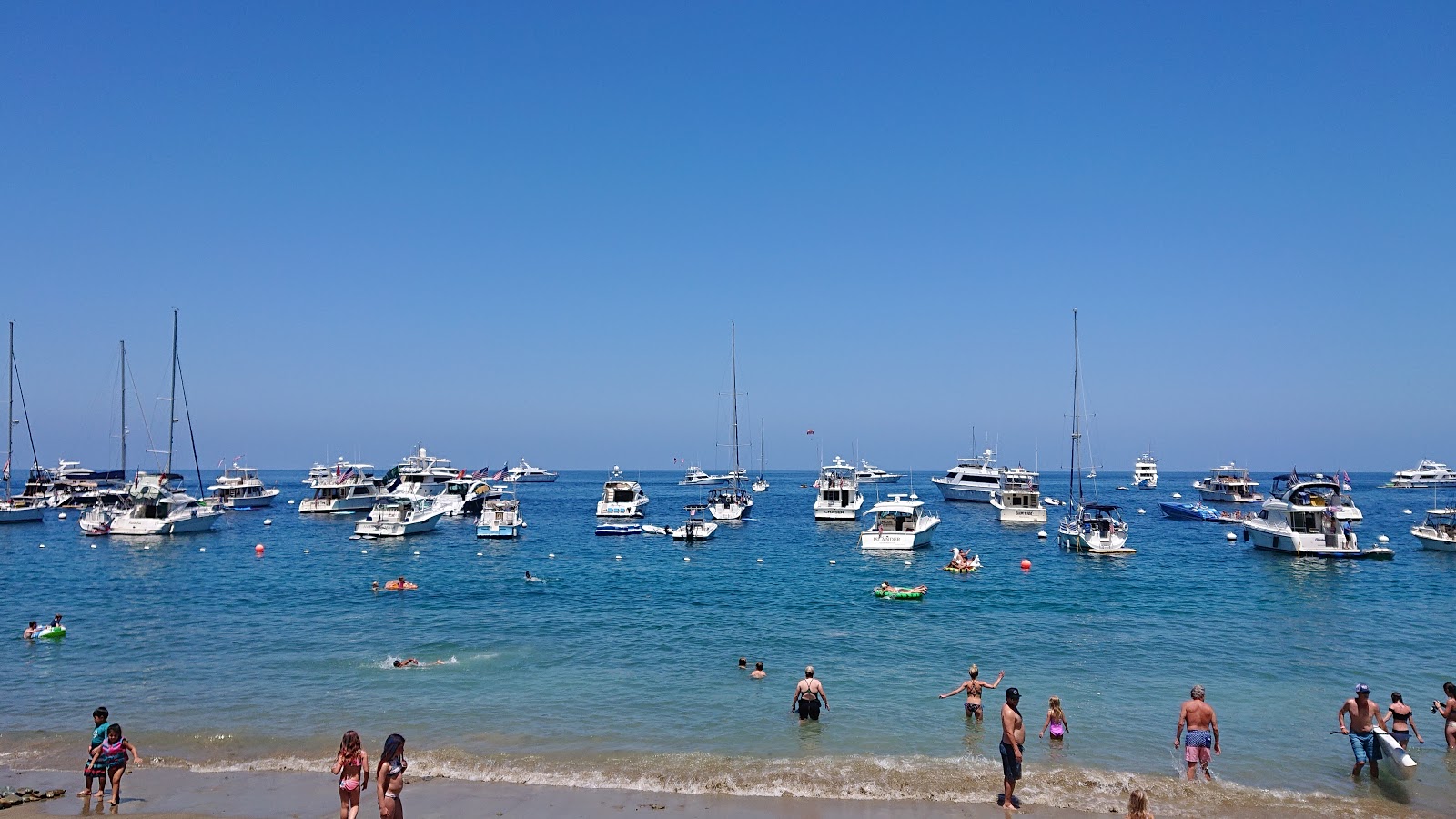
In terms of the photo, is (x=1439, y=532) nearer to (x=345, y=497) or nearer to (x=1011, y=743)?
(x=1011, y=743)

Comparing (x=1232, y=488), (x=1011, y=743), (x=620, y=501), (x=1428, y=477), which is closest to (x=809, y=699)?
(x=1011, y=743)

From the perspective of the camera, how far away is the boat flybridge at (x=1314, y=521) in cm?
5025

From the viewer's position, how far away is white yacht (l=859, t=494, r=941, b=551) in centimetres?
5716

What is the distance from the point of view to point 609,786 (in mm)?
16750

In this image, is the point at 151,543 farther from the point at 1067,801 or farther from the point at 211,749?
the point at 1067,801

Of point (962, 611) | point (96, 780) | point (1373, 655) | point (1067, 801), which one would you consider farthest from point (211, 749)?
point (1373, 655)

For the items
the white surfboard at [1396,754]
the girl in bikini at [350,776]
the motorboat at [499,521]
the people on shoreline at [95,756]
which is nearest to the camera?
the girl in bikini at [350,776]

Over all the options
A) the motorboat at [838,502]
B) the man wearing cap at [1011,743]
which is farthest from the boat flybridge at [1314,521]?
the man wearing cap at [1011,743]

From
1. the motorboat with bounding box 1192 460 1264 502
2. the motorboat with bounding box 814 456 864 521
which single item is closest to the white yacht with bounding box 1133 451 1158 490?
the motorboat with bounding box 1192 460 1264 502

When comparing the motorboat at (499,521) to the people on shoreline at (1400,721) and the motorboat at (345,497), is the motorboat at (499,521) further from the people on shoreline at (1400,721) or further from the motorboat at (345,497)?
the people on shoreline at (1400,721)

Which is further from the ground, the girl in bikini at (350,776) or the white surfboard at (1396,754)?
the girl in bikini at (350,776)

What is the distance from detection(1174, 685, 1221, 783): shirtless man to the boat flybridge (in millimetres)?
41740

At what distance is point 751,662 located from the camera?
2658cm

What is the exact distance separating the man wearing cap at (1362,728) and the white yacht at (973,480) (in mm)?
106292
